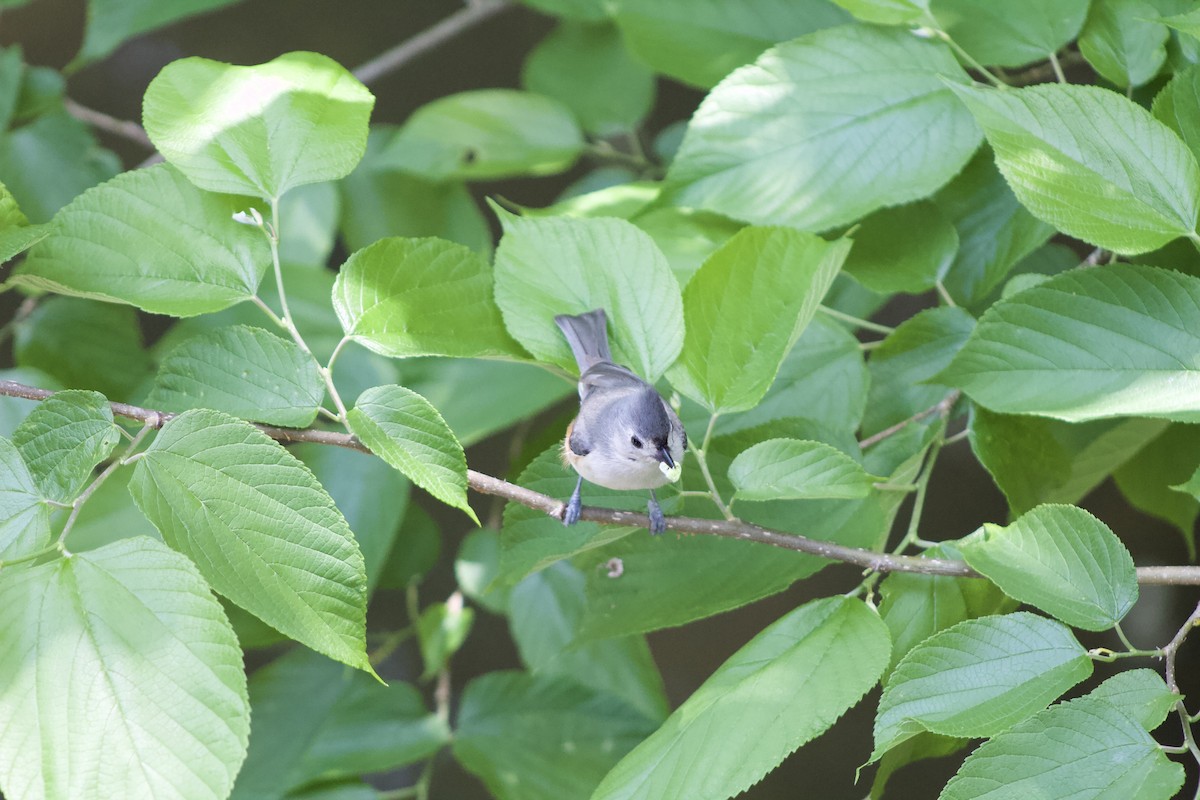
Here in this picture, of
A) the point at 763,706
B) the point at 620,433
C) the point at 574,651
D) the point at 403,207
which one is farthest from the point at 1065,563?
the point at 403,207

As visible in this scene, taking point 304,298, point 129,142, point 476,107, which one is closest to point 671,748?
point 304,298

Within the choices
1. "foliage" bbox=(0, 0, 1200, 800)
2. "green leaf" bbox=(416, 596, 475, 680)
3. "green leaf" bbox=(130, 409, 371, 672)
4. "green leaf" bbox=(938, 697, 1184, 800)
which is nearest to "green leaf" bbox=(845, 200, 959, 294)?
"foliage" bbox=(0, 0, 1200, 800)

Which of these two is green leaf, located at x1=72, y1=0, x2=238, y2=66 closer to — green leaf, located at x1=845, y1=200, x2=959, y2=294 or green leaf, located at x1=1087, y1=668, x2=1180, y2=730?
green leaf, located at x1=845, y1=200, x2=959, y2=294

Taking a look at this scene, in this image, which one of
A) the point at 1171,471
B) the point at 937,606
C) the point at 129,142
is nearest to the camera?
the point at 937,606

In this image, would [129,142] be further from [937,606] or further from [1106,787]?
[1106,787]

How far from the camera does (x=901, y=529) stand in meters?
1.38

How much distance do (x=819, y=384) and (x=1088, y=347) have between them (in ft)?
0.67

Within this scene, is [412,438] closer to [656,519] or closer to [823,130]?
[656,519]

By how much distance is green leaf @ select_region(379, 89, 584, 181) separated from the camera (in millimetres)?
1139

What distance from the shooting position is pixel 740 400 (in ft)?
1.94

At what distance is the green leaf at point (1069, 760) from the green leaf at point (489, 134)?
83cm

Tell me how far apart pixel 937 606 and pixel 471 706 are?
611 mm

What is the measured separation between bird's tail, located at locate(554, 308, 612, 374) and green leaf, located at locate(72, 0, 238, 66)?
0.74m

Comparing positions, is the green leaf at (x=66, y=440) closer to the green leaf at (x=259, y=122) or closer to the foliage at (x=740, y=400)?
the foliage at (x=740, y=400)
